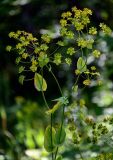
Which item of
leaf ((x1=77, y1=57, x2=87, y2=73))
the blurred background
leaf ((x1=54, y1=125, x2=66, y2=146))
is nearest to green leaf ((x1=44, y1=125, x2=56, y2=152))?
leaf ((x1=54, y1=125, x2=66, y2=146))

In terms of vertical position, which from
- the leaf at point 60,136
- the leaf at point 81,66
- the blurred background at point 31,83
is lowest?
the leaf at point 60,136

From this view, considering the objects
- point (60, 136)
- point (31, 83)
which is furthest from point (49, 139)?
point (31, 83)

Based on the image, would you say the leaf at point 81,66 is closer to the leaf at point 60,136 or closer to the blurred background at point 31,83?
the leaf at point 60,136

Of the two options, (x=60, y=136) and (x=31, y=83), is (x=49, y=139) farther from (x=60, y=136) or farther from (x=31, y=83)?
(x=31, y=83)

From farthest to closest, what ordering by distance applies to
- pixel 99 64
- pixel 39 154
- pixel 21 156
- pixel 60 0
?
1. pixel 60 0
2. pixel 99 64
3. pixel 21 156
4. pixel 39 154

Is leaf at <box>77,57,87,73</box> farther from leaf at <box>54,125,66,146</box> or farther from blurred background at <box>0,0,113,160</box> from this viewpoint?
blurred background at <box>0,0,113,160</box>

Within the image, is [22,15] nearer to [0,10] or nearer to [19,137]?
[0,10]

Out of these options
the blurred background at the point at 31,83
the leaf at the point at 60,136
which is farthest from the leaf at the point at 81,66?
the blurred background at the point at 31,83

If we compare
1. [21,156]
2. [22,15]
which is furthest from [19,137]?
[22,15]

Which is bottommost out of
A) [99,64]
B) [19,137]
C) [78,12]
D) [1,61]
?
[78,12]
